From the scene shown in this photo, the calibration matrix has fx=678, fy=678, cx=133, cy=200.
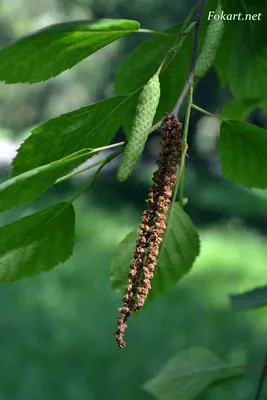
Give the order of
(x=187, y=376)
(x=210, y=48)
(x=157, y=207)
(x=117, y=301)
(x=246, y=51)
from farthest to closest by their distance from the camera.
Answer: (x=117, y=301), (x=187, y=376), (x=246, y=51), (x=210, y=48), (x=157, y=207)

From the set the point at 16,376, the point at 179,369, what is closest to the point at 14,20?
the point at 16,376

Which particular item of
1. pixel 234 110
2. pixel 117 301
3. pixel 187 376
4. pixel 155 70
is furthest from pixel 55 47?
pixel 117 301

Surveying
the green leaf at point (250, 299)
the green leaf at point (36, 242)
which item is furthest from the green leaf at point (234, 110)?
the green leaf at point (36, 242)

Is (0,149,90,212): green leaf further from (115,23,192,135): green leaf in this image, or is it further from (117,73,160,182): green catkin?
(115,23,192,135): green leaf

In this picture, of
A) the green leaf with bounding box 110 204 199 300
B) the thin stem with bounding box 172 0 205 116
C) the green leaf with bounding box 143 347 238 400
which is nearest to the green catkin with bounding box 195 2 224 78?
the thin stem with bounding box 172 0 205 116

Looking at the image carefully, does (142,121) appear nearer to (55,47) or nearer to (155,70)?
(55,47)

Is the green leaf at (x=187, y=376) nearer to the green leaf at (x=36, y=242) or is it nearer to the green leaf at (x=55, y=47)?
the green leaf at (x=36, y=242)
